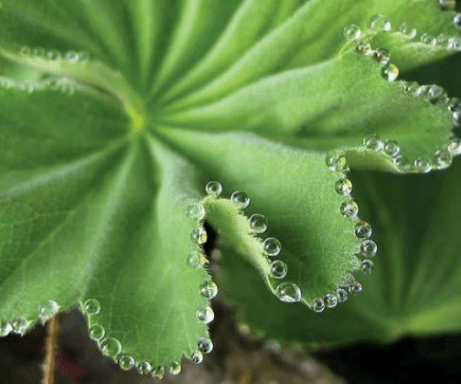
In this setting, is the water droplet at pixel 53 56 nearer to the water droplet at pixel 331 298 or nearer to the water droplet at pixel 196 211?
the water droplet at pixel 196 211

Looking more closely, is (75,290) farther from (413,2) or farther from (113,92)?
(413,2)

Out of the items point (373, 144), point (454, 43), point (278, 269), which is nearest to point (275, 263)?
point (278, 269)

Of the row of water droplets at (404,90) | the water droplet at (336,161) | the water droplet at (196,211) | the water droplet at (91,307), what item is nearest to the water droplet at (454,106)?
the row of water droplets at (404,90)

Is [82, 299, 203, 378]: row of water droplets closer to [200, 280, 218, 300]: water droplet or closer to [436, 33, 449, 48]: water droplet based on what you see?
[200, 280, 218, 300]: water droplet

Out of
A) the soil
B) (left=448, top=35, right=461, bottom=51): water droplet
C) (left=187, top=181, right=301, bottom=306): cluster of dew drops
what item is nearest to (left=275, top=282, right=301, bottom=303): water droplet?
(left=187, top=181, right=301, bottom=306): cluster of dew drops

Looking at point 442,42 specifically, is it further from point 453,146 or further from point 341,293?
point 341,293
